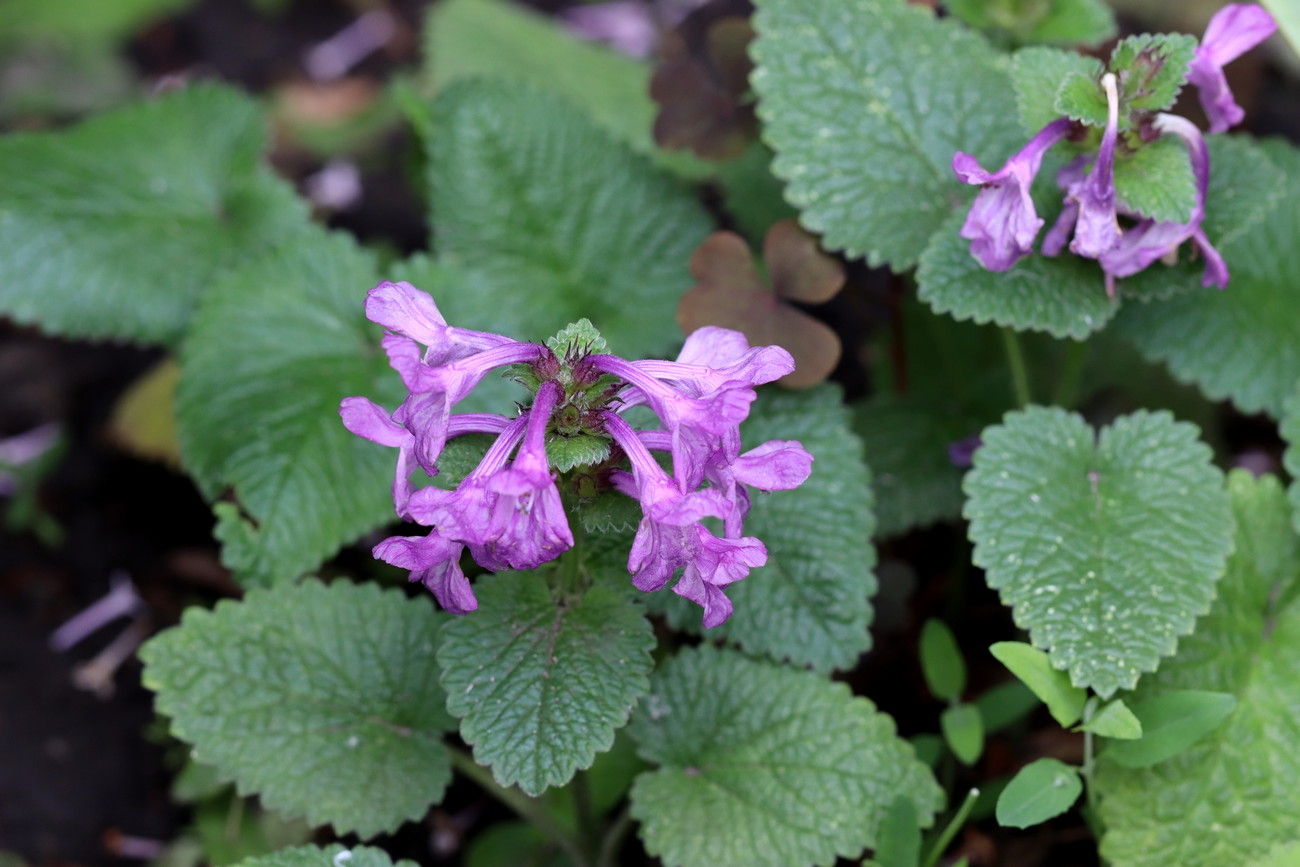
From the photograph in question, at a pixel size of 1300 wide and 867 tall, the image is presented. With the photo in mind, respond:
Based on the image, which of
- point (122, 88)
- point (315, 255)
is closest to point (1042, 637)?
point (315, 255)

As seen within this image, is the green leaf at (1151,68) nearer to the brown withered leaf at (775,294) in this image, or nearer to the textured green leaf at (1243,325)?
the textured green leaf at (1243,325)

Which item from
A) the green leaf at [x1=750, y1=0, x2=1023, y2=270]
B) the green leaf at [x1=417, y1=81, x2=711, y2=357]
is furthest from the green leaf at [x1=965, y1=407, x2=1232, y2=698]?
the green leaf at [x1=417, y1=81, x2=711, y2=357]

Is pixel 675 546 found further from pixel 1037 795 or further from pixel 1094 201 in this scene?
pixel 1094 201

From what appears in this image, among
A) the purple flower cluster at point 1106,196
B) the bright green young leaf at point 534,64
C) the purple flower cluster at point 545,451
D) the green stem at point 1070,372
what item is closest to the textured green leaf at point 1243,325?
the green stem at point 1070,372

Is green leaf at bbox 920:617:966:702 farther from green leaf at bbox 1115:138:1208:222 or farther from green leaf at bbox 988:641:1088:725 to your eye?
green leaf at bbox 1115:138:1208:222

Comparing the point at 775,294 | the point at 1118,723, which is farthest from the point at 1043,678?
the point at 775,294
